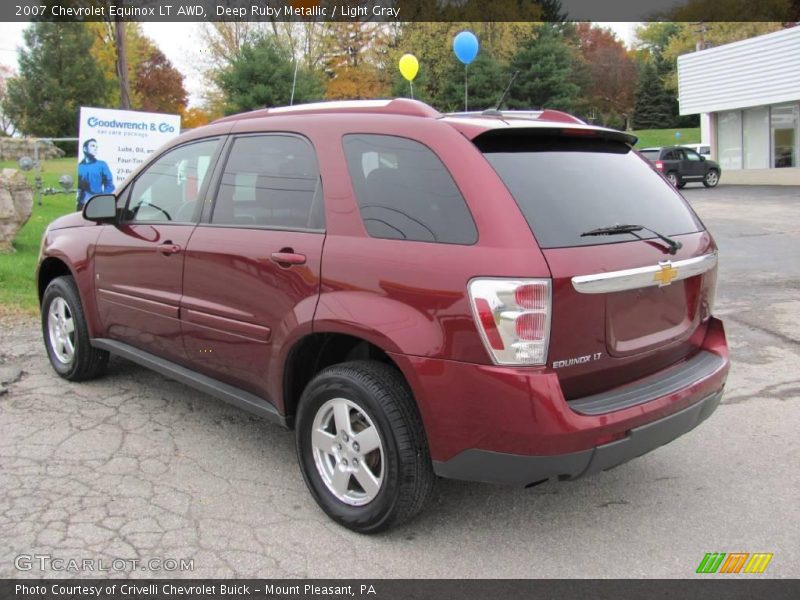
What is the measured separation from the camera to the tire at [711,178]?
28.4 metres

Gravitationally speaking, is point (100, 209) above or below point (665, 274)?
above

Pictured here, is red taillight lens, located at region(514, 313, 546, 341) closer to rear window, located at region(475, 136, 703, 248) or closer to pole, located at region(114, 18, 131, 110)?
rear window, located at region(475, 136, 703, 248)

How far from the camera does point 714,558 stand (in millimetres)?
2932

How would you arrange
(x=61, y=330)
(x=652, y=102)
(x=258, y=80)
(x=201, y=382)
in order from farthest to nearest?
(x=652, y=102) → (x=258, y=80) → (x=61, y=330) → (x=201, y=382)

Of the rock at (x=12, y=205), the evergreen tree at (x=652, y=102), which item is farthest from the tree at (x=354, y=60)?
the evergreen tree at (x=652, y=102)

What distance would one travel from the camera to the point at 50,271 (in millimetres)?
5375

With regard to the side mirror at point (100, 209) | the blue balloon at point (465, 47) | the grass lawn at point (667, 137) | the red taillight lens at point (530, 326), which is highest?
the grass lawn at point (667, 137)

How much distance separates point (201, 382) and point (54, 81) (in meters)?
44.8

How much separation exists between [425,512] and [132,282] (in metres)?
2.33

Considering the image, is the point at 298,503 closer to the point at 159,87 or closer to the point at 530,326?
the point at 530,326

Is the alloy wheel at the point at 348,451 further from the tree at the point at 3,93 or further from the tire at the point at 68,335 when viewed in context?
the tree at the point at 3,93

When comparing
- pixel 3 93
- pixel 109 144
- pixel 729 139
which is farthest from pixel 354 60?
pixel 109 144

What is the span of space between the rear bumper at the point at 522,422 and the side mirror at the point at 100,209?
2.59 meters

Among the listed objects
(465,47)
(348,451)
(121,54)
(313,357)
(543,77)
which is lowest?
(348,451)
